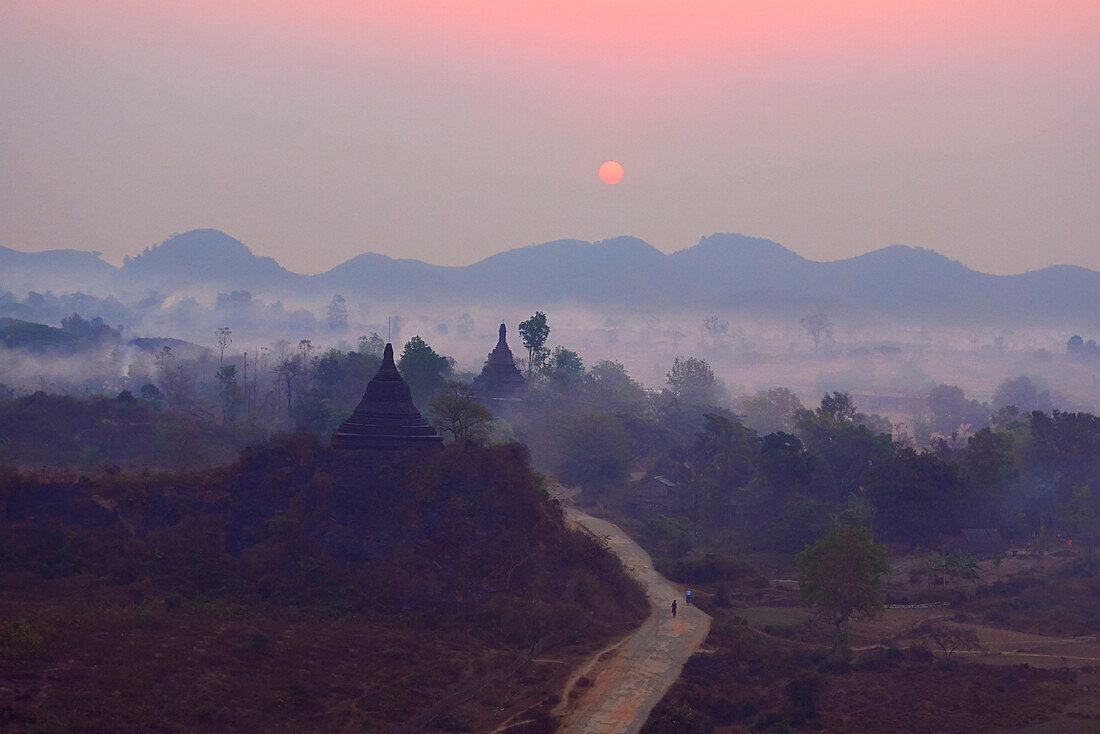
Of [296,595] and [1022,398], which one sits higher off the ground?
[1022,398]

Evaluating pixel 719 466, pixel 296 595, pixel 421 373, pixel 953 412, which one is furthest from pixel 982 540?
pixel 953 412

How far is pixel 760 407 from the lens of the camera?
149m

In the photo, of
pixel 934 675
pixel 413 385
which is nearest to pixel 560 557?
pixel 934 675

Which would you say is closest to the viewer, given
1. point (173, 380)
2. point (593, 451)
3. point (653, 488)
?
point (653, 488)

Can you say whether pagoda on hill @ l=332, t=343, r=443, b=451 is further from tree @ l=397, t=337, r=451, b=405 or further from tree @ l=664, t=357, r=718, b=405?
tree @ l=664, t=357, r=718, b=405

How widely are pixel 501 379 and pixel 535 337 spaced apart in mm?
16977

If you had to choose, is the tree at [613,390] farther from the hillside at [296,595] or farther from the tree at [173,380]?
the hillside at [296,595]

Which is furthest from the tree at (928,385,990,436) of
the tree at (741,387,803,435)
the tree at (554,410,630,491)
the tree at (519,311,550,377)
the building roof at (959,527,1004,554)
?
the building roof at (959,527,1004,554)

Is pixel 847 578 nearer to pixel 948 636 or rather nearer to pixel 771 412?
pixel 948 636

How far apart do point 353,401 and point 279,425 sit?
7.51m

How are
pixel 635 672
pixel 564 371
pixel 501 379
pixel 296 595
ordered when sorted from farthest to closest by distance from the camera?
pixel 564 371 → pixel 501 379 → pixel 296 595 → pixel 635 672

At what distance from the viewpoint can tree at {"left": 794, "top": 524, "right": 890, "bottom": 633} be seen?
51656mm

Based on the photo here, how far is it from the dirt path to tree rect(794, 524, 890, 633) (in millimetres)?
5583

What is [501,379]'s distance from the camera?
384ft
